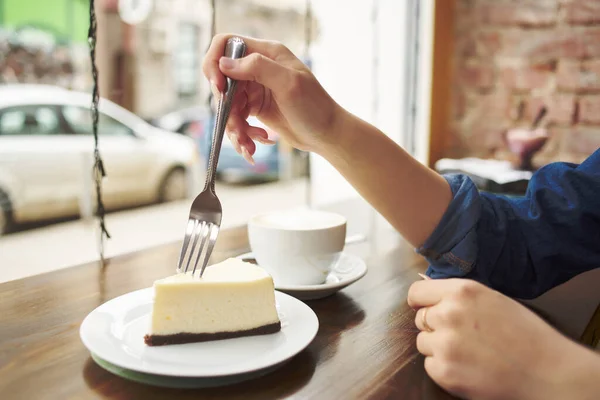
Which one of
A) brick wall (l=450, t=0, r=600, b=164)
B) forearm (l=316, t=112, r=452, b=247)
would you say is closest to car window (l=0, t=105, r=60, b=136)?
brick wall (l=450, t=0, r=600, b=164)

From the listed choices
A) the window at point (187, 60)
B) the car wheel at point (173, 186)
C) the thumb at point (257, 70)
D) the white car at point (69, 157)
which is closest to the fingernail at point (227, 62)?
the thumb at point (257, 70)

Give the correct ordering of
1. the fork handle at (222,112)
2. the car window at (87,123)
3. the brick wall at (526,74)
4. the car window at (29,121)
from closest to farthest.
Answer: the fork handle at (222,112), the brick wall at (526,74), the car window at (29,121), the car window at (87,123)

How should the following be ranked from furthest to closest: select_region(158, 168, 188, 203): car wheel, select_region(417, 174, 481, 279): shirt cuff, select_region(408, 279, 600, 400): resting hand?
select_region(158, 168, 188, 203): car wheel < select_region(417, 174, 481, 279): shirt cuff < select_region(408, 279, 600, 400): resting hand

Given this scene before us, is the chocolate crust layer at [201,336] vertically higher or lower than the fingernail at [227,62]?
lower

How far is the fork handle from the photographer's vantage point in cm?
67

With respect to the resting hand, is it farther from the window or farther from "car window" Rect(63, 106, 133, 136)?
the window

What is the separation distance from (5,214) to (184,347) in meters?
4.94

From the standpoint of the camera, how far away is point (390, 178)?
2.56 feet

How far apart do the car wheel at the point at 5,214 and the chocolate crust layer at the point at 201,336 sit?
15.4 ft

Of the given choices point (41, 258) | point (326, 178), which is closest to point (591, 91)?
point (326, 178)

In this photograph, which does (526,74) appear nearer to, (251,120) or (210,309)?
(251,120)

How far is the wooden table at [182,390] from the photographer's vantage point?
51 cm

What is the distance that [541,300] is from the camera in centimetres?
85

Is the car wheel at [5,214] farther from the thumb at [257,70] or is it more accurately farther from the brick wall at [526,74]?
the thumb at [257,70]
